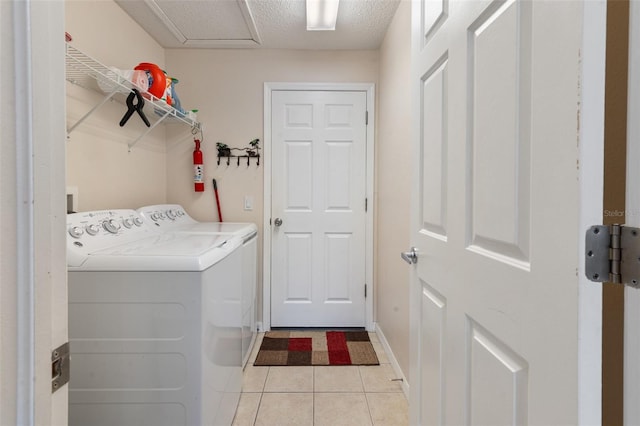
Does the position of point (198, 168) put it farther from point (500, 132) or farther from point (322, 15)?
point (500, 132)

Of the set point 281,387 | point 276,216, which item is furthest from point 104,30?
point 281,387

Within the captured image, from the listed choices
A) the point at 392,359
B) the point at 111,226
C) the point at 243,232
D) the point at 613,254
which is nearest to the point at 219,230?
the point at 243,232

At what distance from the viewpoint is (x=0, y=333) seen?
1.21ft

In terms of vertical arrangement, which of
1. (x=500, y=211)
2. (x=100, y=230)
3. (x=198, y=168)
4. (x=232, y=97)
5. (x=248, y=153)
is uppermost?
(x=232, y=97)

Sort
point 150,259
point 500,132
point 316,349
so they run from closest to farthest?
point 500,132, point 150,259, point 316,349

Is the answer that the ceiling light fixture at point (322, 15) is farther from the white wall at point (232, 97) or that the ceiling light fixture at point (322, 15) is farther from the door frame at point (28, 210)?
the door frame at point (28, 210)

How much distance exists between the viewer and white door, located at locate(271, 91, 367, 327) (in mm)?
2684

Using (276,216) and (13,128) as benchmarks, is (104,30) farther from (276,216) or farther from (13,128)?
(13,128)

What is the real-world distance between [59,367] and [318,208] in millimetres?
2292

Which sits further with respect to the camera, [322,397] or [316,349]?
[316,349]

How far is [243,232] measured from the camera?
2.00m

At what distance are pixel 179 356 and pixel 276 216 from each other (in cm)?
162

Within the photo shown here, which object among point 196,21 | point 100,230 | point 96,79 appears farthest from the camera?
point 196,21

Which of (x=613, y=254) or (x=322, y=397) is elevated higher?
(x=613, y=254)
